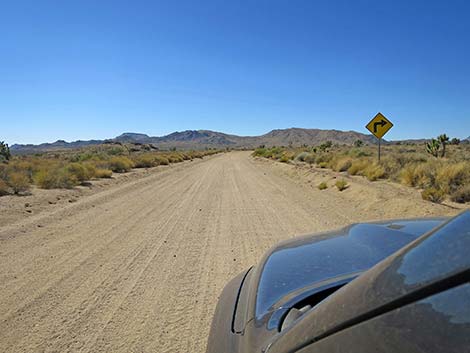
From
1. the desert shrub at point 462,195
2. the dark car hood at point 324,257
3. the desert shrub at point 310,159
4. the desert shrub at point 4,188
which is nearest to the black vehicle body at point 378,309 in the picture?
the dark car hood at point 324,257

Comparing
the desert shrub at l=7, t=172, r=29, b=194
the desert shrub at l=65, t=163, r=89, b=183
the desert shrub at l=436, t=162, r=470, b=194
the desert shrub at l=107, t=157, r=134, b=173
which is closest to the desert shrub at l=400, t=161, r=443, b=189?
the desert shrub at l=436, t=162, r=470, b=194

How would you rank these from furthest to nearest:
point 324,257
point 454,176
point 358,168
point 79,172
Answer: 1. point 79,172
2. point 358,168
3. point 454,176
4. point 324,257

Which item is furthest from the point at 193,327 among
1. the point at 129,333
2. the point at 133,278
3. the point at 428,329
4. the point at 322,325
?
the point at 428,329

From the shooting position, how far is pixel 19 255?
6.48 meters

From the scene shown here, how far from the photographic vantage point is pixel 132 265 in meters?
5.78

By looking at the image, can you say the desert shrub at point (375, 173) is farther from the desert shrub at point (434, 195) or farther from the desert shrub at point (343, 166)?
the desert shrub at point (434, 195)

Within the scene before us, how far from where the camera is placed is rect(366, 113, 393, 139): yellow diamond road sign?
53.1 ft

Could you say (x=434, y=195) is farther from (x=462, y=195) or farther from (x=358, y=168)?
(x=358, y=168)

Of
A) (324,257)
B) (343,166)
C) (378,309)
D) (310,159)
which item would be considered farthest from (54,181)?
(310,159)

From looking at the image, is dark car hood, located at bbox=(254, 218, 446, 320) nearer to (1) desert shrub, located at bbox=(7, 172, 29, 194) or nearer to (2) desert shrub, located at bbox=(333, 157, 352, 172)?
(1) desert shrub, located at bbox=(7, 172, 29, 194)

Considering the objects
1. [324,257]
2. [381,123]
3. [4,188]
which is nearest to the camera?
[324,257]

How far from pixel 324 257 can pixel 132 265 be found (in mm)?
4121

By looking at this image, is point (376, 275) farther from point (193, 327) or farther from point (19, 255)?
point (19, 255)

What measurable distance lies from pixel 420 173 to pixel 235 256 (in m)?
9.77
